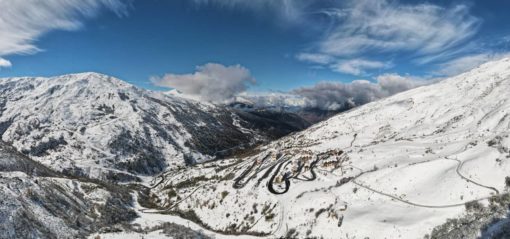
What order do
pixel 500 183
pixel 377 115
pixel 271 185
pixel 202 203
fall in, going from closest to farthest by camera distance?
pixel 500 183 < pixel 271 185 < pixel 202 203 < pixel 377 115

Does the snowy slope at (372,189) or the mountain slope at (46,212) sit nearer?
the snowy slope at (372,189)

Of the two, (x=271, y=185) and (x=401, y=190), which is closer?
(x=401, y=190)

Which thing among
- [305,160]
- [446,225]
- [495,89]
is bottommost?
[446,225]

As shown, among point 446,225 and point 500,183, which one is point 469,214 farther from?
point 500,183

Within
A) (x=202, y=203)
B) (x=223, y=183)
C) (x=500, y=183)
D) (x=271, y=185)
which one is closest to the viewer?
(x=500, y=183)

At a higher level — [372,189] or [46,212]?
[372,189]

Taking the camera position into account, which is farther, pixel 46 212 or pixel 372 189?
pixel 46 212

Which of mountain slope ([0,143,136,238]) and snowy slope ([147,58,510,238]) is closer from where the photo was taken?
snowy slope ([147,58,510,238])

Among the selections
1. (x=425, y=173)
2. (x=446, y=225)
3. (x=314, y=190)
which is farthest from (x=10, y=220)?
(x=425, y=173)

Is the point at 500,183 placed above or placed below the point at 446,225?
above
